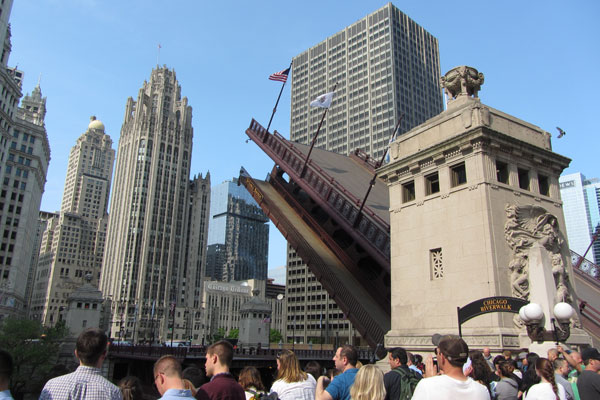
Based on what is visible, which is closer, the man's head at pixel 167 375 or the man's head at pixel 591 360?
the man's head at pixel 167 375

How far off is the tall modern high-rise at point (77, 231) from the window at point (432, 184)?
405ft

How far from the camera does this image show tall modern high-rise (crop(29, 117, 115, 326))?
12888 cm

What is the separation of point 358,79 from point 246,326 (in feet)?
266

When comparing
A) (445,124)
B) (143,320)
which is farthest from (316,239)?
(143,320)

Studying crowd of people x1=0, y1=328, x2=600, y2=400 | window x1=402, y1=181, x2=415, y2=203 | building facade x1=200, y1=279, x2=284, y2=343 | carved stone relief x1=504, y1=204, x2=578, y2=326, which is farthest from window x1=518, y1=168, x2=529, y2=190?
building facade x1=200, y1=279, x2=284, y2=343

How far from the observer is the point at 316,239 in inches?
936

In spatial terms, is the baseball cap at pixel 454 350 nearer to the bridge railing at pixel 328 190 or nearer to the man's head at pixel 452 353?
the man's head at pixel 452 353

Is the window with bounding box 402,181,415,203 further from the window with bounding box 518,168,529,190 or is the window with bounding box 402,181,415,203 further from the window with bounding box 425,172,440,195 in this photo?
the window with bounding box 518,168,529,190

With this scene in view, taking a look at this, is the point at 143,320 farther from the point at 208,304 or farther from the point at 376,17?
the point at 376,17

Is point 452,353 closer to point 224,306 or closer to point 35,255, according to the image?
point 224,306

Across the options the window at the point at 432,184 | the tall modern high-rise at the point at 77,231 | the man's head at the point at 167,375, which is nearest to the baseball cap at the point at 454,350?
the man's head at the point at 167,375

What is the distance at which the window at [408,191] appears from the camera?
16.3 m

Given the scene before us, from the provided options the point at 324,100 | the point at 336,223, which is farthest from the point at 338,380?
the point at 324,100

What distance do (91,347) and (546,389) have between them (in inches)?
167
